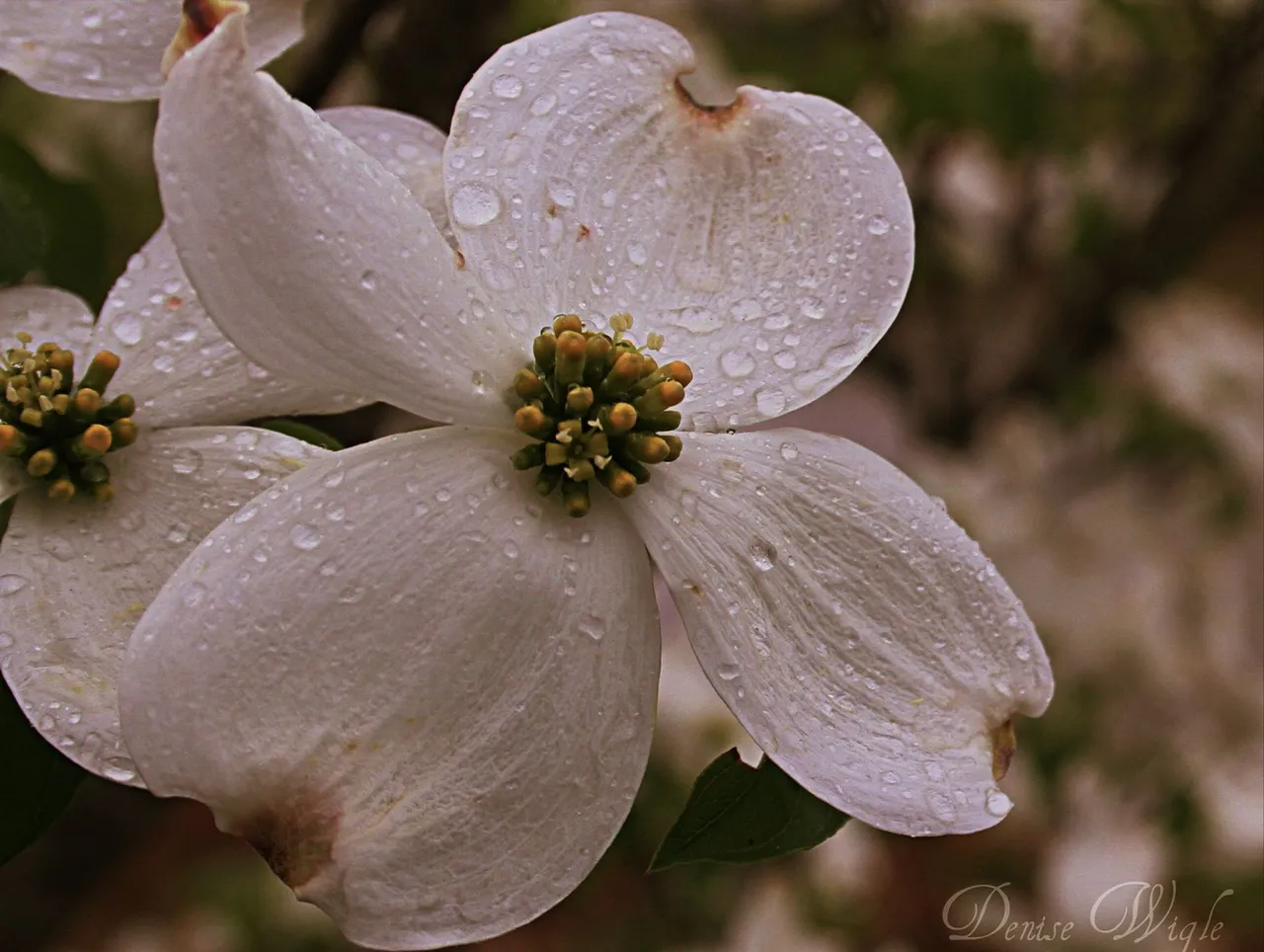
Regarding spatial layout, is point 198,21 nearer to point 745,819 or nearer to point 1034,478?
point 745,819

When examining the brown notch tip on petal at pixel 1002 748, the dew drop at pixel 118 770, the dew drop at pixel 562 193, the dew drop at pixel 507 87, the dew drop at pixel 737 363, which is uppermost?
the dew drop at pixel 507 87

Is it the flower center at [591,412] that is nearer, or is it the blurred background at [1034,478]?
the flower center at [591,412]

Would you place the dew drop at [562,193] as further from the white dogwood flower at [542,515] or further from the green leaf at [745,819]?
the green leaf at [745,819]

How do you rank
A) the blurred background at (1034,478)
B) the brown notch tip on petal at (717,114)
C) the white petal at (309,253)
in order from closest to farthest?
the white petal at (309,253)
the brown notch tip on petal at (717,114)
the blurred background at (1034,478)

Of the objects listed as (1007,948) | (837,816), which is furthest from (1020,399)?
(837,816)

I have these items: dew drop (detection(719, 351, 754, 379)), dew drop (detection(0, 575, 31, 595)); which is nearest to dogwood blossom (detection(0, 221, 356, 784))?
dew drop (detection(0, 575, 31, 595))


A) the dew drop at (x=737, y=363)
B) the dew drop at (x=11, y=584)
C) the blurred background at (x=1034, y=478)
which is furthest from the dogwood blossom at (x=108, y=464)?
the blurred background at (x=1034, y=478)
